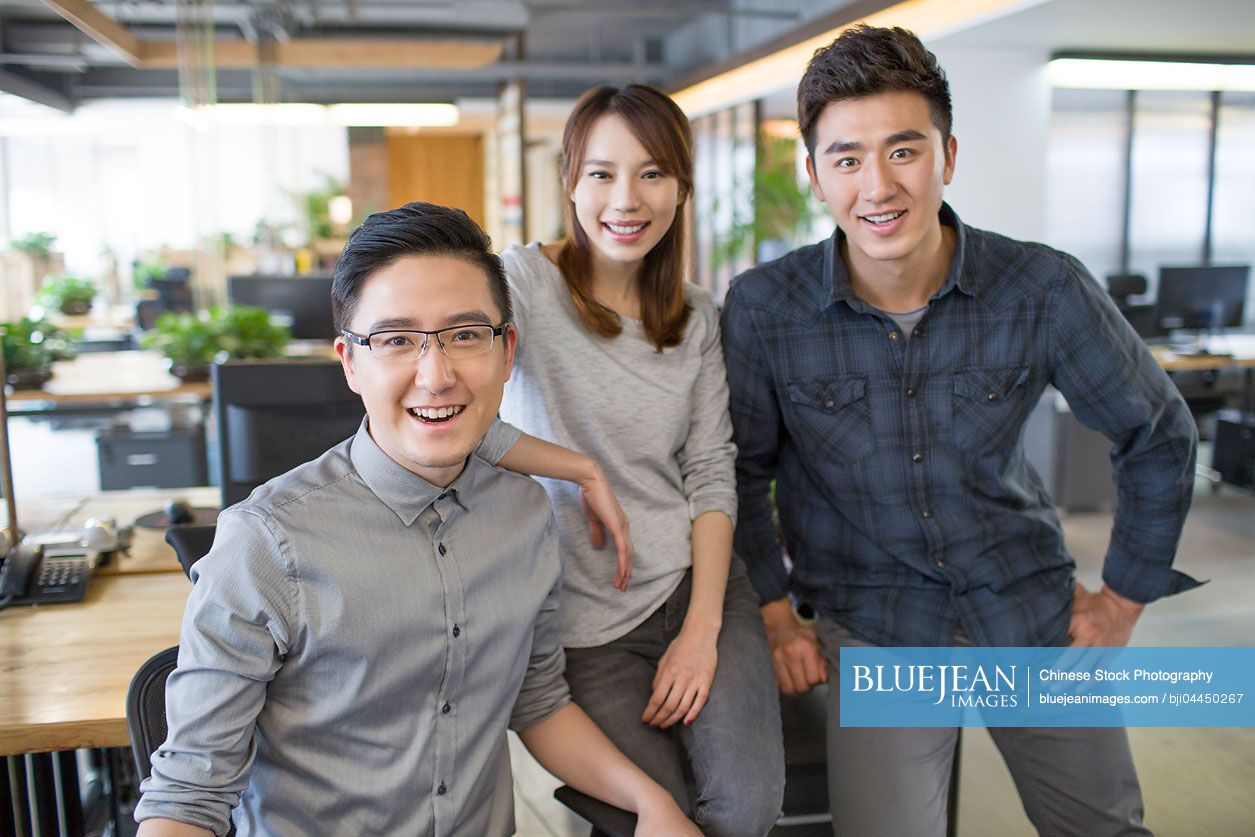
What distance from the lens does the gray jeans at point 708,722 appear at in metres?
1.71

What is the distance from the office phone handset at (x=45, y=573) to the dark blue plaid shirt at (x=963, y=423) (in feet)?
4.55

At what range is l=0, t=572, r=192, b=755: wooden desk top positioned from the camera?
156 centimetres

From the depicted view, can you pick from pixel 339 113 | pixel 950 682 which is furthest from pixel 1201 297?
pixel 339 113

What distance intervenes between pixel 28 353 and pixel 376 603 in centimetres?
406

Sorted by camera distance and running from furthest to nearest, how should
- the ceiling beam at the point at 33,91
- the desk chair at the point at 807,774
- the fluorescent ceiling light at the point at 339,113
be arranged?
the ceiling beam at the point at 33,91, the fluorescent ceiling light at the point at 339,113, the desk chair at the point at 807,774

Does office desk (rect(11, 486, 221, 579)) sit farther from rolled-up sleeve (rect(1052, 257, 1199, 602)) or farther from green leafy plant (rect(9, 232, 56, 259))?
green leafy plant (rect(9, 232, 56, 259))

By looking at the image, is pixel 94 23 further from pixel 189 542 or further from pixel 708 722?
pixel 708 722

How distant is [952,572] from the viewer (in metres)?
1.99

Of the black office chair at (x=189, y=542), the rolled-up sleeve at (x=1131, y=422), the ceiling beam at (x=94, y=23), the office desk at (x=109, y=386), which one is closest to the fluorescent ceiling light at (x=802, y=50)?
the rolled-up sleeve at (x=1131, y=422)

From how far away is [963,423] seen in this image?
77.9 inches

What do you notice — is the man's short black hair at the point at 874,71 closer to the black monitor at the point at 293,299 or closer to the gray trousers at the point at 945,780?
the gray trousers at the point at 945,780

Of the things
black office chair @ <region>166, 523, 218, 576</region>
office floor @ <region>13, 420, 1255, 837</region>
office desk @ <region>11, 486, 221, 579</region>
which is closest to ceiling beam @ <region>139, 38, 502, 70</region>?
office desk @ <region>11, 486, 221, 579</region>

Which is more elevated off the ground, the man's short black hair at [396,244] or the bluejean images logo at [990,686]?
the man's short black hair at [396,244]

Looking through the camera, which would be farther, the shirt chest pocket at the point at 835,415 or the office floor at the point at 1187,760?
the office floor at the point at 1187,760
